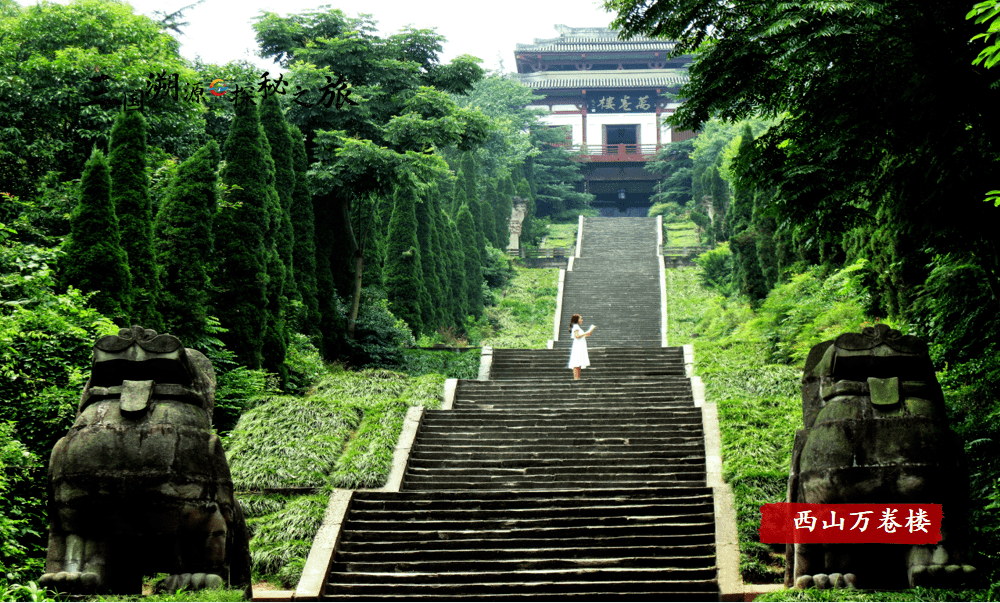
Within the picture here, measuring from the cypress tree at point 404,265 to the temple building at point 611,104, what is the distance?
26.4 meters

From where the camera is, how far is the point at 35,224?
579 inches

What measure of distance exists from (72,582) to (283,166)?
12940 mm

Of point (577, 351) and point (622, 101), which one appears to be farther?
point (622, 101)

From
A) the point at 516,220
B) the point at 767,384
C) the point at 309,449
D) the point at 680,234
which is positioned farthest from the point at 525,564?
the point at 680,234

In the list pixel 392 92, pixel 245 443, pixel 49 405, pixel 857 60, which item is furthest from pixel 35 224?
pixel 857 60

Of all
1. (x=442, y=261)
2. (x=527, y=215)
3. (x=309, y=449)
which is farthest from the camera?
(x=527, y=215)

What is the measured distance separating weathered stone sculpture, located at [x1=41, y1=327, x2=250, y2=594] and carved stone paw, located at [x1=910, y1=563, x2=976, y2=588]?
4620 millimetres

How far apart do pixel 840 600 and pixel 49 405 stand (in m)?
6.99

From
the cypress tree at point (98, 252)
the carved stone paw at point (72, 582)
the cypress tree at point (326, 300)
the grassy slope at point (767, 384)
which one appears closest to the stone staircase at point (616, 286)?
the grassy slope at point (767, 384)

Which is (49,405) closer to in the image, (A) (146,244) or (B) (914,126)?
(A) (146,244)

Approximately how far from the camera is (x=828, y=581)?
20.6ft

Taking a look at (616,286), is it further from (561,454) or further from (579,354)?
(561,454)

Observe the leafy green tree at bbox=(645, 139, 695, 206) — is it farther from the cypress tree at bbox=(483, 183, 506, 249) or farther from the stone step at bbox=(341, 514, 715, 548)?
the stone step at bbox=(341, 514, 715, 548)

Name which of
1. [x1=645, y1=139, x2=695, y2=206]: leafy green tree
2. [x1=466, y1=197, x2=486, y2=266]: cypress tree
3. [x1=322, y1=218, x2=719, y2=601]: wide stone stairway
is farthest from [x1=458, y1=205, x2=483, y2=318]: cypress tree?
[x1=645, y1=139, x2=695, y2=206]: leafy green tree
